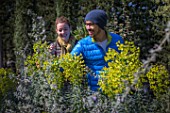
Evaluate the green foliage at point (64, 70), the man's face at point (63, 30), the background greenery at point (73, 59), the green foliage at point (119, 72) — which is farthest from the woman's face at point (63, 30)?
the green foliage at point (119, 72)

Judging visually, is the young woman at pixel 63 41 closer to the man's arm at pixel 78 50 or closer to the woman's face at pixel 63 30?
the woman's face at pixel 63 30

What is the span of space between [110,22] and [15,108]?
2.82 m

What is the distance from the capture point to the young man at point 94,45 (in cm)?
407

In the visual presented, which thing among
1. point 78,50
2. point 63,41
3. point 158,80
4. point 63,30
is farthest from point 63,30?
point 158,80

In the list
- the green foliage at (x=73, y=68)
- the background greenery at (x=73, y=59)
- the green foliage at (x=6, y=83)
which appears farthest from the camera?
the green foliage at (x=6, y=83)

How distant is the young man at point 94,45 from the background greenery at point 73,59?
27cm

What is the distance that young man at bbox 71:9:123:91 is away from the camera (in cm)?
407

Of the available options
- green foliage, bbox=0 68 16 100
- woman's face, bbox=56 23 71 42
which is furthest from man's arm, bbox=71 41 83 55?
green foliage, bbox=0 68 16 100

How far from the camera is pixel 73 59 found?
150 inches

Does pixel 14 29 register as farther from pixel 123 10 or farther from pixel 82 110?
pixel 82 110

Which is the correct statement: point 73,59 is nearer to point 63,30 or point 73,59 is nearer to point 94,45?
point 94,45

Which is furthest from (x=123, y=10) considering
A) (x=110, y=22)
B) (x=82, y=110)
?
(x=82, y=110)

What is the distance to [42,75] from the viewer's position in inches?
156

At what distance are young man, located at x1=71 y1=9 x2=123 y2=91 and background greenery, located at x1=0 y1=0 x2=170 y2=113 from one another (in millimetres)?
270
